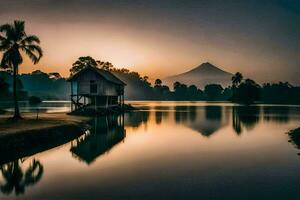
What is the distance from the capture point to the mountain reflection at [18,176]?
1509cm

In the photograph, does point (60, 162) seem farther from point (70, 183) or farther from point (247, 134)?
point (247, 134)

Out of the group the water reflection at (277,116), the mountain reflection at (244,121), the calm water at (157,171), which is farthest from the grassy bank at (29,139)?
the water reflection at (277,116)

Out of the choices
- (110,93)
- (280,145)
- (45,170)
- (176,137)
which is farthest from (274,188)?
(110,93)

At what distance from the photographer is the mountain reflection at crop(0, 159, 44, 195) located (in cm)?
1509

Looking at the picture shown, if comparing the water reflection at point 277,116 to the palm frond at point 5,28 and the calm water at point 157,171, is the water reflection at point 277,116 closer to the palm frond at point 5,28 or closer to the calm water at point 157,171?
the calm water at point 157,171

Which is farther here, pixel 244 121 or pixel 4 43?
pixel 244 121

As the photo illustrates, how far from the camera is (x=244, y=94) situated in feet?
437

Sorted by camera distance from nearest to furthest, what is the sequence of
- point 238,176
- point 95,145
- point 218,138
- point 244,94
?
point 238,176, point 95,145, point 218,138, point 244,94

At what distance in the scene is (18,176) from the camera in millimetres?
17406

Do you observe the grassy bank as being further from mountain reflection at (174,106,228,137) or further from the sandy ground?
mountain reflection at (174,106,228,137)

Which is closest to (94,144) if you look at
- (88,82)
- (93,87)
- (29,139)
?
(29,139)

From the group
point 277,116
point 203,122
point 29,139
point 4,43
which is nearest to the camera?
point 29,139

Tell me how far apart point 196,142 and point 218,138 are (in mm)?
4094

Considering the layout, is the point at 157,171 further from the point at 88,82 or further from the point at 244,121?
the point at 88,82
